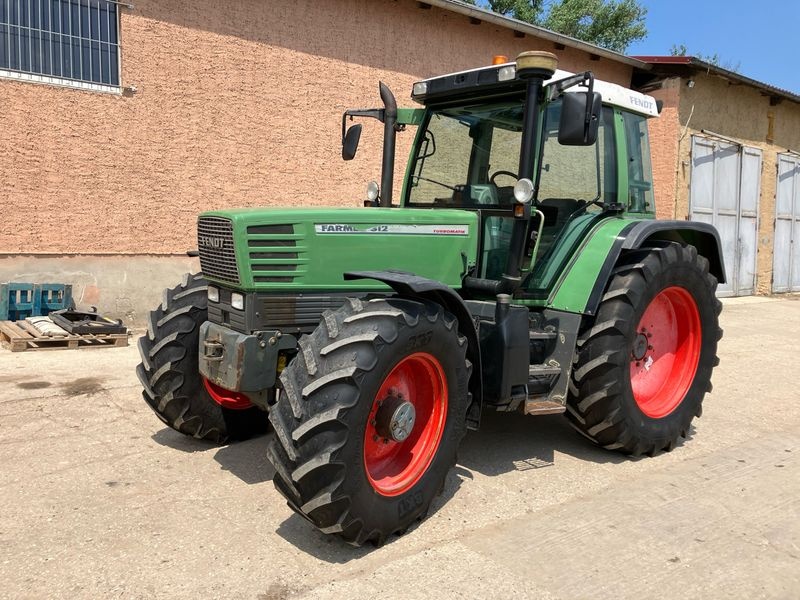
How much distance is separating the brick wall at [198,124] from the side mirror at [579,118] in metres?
→ 5.36

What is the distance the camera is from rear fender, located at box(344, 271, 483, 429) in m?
3.31

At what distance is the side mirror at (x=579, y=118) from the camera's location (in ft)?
12.2

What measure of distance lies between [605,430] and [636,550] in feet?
3.77

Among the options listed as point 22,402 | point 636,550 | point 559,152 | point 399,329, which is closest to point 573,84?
point 559,152

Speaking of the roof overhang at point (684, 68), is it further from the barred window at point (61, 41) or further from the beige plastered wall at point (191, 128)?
the barred window at point (61, 41)

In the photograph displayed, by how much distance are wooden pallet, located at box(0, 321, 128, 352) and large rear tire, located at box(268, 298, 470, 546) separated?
17.5ft

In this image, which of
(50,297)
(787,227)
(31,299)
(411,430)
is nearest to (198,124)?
(50,297)

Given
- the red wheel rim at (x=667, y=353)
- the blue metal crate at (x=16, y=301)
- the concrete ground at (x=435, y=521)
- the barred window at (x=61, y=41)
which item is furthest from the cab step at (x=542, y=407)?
the barred window at (x=61, y=41)

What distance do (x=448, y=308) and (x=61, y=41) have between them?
720 cm

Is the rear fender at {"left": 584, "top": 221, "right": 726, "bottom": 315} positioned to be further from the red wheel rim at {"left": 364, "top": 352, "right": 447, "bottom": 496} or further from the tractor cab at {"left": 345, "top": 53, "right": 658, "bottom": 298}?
the red wheel rim at {"left": 364, "top": 352, "right": 447, "bottom": 496}

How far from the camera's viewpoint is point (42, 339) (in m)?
7.39

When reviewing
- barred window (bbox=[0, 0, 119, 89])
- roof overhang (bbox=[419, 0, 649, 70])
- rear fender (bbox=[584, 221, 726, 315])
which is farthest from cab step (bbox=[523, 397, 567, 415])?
roof overhang (bbox=[419, 0, 649, 70])

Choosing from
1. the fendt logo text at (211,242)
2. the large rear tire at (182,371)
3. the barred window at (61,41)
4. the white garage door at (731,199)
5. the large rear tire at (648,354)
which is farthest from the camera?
the white garage door at (731,199)

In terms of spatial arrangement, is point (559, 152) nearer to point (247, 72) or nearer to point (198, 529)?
point (198, 529)
